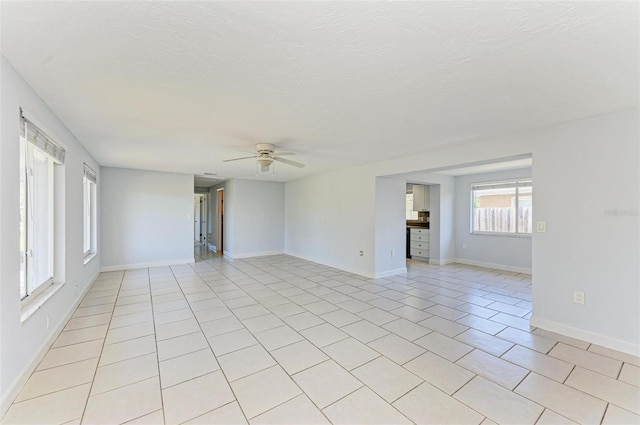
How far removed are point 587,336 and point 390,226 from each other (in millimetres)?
3219

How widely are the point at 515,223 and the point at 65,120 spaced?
7730 millimetres

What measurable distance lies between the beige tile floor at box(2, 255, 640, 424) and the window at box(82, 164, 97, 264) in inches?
48.4

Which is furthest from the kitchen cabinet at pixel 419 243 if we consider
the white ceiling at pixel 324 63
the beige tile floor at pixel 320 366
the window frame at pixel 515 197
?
the white ceiling at pixel 324 63

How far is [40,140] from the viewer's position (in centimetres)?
239

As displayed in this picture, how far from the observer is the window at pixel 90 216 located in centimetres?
466

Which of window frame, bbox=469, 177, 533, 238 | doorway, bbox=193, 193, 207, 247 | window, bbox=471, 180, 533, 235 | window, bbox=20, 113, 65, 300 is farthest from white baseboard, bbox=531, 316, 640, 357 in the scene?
doorway, bbox=193, 193, 207, 247

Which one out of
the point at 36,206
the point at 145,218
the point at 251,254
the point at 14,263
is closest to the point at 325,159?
the point at 36,206

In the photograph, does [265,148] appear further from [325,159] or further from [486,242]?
[486,242]

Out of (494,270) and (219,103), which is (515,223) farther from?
(219,103)

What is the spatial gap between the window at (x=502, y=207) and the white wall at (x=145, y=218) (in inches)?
277

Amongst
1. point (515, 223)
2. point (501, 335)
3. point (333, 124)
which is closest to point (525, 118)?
point (333, 124)

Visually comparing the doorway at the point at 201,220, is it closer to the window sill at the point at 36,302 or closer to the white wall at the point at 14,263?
the window sill at the point at 36,302

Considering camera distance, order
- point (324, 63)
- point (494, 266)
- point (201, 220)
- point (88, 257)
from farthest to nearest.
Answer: point (201, 220) < point (494, 266) < point (88, 257) < point (324, 63)

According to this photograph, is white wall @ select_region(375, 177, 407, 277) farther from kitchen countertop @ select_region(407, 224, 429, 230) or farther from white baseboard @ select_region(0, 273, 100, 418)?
white baseboard @ select_region(0, 273, 100, 418)
